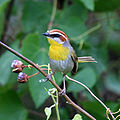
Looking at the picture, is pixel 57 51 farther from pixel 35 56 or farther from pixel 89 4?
pixel 89 4

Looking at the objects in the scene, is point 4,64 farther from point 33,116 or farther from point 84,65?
point 84,65

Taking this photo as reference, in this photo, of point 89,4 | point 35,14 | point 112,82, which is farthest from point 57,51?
point 112,82

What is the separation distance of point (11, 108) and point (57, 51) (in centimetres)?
89

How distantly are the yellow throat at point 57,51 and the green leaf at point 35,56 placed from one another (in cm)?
22

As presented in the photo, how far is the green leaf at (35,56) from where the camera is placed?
4.72ft

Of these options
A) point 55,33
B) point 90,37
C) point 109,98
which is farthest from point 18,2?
point 55,33

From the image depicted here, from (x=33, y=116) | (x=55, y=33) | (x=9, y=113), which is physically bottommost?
(x=33, y=116)

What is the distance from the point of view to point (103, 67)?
2230 mm

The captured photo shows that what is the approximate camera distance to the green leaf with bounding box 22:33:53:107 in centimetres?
144

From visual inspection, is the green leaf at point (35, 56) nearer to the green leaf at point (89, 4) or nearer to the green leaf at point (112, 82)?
the green leaf at point (89, 4)

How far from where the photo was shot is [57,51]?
1.28 meters

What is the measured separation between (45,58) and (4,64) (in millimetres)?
421

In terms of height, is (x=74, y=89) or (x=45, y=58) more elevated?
(x=45, y=58)

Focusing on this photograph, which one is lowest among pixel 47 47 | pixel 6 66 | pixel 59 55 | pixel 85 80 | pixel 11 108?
pixel 11 108
